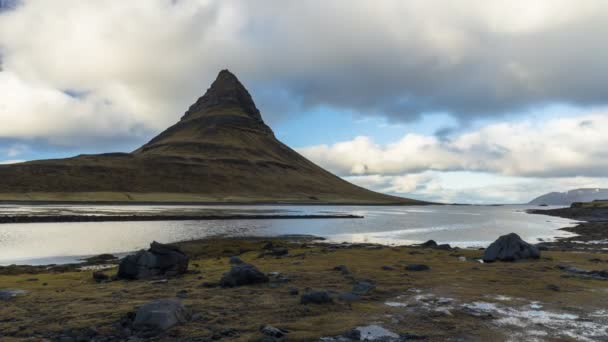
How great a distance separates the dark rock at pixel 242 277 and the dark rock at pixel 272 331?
870 cm

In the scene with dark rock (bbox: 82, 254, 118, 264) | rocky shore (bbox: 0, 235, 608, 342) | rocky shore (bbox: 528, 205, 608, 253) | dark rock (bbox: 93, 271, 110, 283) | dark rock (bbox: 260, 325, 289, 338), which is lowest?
dark rock (bbox: 82, 254, 118, 264)

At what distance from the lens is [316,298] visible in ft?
63.6

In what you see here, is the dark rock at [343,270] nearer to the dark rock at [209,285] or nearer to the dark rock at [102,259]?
the dark rock at [209,285]

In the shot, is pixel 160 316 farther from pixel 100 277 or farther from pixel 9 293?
pixel 100 277

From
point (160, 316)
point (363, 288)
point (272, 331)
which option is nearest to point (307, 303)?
point (363, 288)

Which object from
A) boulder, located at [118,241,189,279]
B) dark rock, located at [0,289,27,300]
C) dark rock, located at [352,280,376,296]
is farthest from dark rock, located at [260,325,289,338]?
boulder, located at [118,241,189,279]

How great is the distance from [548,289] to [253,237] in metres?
51.1

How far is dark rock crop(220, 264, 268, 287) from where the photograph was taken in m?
23.8

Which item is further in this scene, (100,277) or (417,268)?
(417,268)

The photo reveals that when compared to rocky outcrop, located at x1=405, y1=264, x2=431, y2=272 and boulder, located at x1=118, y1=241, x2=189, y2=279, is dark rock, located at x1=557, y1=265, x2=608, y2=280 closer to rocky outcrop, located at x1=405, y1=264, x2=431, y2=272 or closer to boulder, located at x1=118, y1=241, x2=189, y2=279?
rocky outcrop, located at x1=405, y1=264, x2=431, y2=272

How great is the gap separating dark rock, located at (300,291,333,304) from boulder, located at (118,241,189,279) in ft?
41.6

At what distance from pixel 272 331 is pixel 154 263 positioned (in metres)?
16.0

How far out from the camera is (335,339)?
14523 millimetres

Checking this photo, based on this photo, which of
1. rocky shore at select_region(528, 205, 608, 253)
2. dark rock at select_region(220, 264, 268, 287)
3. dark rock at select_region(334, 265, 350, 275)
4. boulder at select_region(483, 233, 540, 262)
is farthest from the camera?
rocky shore at select_region(528, 205, 608, 253)
